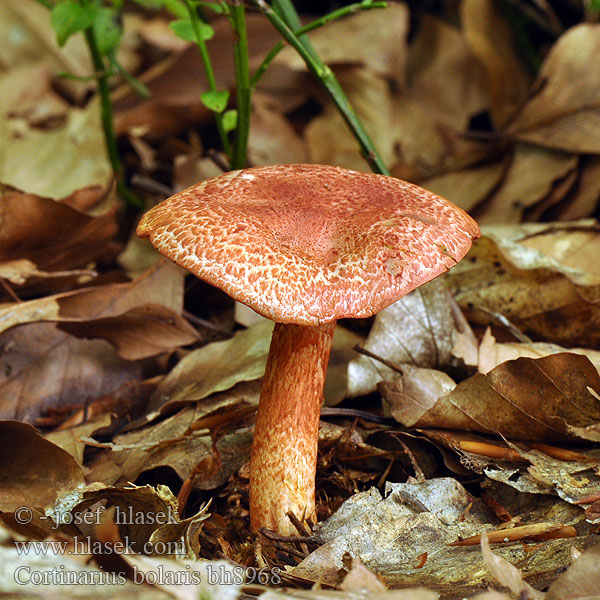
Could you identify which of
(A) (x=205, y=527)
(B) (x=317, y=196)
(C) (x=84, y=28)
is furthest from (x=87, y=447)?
(C) (x=84, y=28)

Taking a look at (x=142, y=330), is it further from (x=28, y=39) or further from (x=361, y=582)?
(x=28, y=39)

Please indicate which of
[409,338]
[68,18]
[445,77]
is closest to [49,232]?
[68,18]

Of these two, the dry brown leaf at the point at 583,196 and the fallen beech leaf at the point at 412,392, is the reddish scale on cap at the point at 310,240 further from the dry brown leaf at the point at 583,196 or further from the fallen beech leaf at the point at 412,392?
the dry brown leaf at the point at 583,196

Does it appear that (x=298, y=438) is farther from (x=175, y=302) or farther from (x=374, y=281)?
(x=175, y=302)

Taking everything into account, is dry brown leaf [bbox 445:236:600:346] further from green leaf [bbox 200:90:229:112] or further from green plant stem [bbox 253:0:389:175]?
green leaf [bbox 200:90:229:112]

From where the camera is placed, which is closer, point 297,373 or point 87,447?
point 297,373

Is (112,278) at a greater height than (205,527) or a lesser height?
greater

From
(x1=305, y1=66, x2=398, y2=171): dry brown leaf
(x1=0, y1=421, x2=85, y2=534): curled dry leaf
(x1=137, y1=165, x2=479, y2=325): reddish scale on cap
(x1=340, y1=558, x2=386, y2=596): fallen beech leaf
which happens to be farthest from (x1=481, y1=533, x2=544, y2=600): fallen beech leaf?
(x1=305, y1=66, x2=398, y2=171): dry brown leaf
